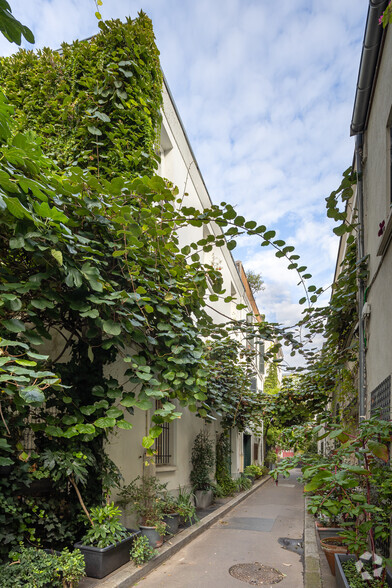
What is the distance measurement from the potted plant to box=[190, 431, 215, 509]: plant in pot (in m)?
5.32

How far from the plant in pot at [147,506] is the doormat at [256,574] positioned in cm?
119

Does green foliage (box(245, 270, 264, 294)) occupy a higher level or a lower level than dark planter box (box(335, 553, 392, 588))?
higher

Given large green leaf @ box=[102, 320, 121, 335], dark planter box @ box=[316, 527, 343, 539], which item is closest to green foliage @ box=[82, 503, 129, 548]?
large green leaf @ box=[102, 320, 121, 335]

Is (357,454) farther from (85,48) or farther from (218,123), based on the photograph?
(85,48)

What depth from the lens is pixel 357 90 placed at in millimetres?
5090

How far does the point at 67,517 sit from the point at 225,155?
5.79 m

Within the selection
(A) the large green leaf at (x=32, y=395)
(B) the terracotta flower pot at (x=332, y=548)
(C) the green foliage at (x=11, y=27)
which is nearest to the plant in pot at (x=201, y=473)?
(B) the terracotta flower pot at (x=332, y=548)

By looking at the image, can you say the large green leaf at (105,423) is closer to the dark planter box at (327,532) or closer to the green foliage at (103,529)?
the green foliage at (103,529)

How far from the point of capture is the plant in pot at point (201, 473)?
1053 centimetres

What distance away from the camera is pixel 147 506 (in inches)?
262

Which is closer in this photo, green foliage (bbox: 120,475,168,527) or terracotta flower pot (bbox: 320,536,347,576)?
terracotta flower pot (bbox: 320,536,347,576)

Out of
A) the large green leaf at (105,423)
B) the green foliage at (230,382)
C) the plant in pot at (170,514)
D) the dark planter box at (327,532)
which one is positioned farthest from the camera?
the green foliage at (230,382)

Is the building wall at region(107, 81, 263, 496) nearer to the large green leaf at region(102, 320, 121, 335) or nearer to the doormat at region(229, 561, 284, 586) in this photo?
the large green leaf at region(102, 320, 121, 335)

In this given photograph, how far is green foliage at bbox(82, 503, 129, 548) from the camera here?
501 centimetres
